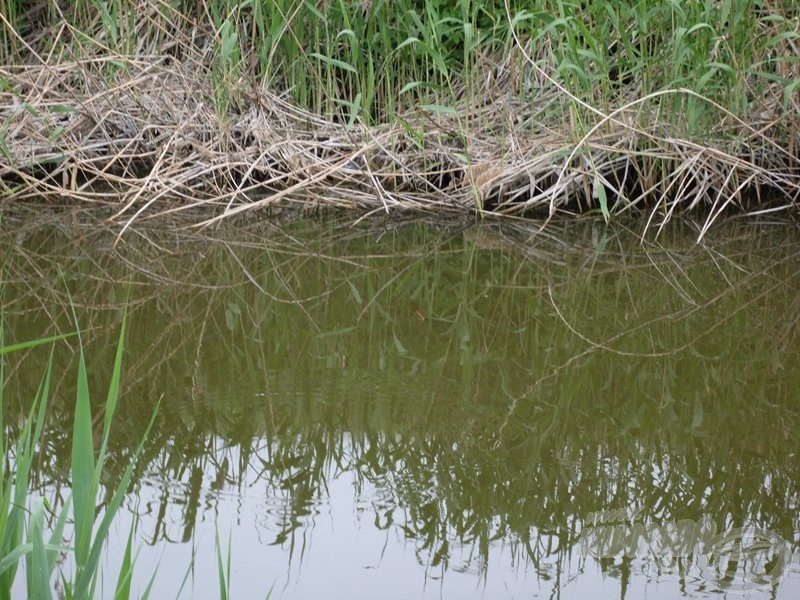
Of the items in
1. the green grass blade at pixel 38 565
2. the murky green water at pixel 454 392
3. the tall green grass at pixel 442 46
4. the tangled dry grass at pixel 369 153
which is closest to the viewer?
the green grass blade at pixel 38 565

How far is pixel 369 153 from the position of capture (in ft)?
12.1

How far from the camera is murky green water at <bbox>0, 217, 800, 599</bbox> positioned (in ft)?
5.29

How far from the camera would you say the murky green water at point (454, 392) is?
161cm

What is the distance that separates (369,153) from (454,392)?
168cm

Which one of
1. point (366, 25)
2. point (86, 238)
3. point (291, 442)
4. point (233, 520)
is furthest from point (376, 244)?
point (233, 520)

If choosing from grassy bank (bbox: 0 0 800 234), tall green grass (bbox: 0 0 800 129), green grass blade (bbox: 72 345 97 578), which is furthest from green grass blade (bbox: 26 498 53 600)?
tall green grass (bbox: 0 0 800 129)

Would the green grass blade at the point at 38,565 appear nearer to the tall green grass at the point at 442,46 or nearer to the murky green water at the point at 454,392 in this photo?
the murky green water at the point at 454,392

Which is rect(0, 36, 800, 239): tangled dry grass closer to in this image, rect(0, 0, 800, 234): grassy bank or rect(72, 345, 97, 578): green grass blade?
rect(0, 0, 800, 234): grassy bank

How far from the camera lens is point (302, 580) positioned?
1508 mm

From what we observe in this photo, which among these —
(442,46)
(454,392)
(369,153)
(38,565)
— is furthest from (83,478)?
(442,46)

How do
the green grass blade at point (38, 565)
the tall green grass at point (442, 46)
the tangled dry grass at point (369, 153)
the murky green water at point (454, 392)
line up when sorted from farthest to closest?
the tangled dry grass at point (369, 153), the tall green grass at point (442, 46), the murky green water at point (454, 392), the green grass blade at point (38, 565)

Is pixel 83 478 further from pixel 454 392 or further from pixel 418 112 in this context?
pixel 418 112

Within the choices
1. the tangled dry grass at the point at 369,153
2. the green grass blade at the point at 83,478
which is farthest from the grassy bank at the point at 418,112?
the green grass blade at the point at 83,478

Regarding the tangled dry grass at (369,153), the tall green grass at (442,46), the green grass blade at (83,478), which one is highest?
the tall green grass at (442,46)
